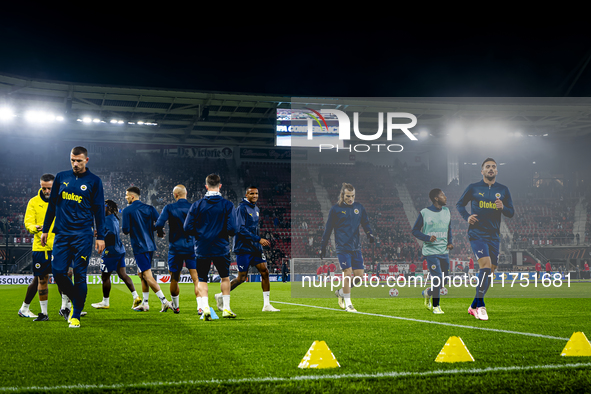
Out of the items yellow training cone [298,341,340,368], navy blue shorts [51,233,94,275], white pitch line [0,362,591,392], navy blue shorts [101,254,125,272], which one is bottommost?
white pitch line [0,362,591,392]

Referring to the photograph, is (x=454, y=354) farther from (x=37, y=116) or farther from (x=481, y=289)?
(x=37, y=116)

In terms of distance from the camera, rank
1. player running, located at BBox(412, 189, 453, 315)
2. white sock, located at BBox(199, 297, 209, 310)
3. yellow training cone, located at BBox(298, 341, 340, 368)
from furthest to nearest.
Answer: player running, located at BBox(412, 189, 453, 315) → white sock, located at BBox(199, 297, 209, 310) → yellow training cone, located at BBox(298, 341, 340, 368)

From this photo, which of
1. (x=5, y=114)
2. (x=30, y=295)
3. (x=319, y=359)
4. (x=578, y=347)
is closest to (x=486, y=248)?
(x=578, y=347)

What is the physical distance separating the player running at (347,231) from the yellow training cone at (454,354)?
222 inches

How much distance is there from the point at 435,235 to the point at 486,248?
109 centimetres

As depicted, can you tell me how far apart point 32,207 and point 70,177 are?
73.7 inches

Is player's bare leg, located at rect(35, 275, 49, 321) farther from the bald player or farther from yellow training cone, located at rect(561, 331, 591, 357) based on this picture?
yellow training cone, located at rect(561, 331, 591, 357)

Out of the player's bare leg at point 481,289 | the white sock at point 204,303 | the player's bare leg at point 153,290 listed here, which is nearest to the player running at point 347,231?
the player's bare leg at point 481,289

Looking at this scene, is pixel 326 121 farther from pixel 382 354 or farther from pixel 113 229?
pixel 382 354

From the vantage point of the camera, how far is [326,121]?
12617mm

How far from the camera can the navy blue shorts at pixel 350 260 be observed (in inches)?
398

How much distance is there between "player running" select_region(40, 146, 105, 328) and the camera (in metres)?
6.92

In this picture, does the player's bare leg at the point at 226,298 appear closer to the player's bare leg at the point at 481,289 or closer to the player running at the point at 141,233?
the player running at the point at 141,233

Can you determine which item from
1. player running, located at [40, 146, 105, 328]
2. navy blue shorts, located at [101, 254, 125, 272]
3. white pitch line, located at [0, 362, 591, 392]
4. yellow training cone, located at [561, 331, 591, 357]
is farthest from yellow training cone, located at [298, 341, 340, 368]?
navy blue shorts, located at [101, 254, 125, 272]
